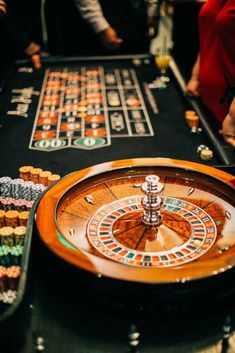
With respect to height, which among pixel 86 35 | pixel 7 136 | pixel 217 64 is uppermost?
pixel 217 64

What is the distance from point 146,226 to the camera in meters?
1.55

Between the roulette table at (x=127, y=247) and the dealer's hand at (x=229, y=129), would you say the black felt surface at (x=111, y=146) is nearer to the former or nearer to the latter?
the roulette table at (x=127, y=247)

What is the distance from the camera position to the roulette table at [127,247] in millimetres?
1224

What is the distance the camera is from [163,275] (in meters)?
1.23

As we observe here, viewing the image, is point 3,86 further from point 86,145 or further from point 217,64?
point 217,64

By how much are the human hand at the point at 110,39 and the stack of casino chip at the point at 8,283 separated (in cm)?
364

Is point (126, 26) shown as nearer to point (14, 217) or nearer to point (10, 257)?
point (14, 217)

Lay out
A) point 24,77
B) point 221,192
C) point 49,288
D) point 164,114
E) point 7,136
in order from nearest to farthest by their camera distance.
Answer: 1. point 49,288
2. point 221,192
3. point 7,136
4. point 164,114
5. point 24,77

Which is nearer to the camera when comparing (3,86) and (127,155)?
(127,155)

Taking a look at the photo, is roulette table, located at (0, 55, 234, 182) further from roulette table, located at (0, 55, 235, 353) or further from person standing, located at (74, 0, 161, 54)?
person standing, located at (74, 0, 161, 54)

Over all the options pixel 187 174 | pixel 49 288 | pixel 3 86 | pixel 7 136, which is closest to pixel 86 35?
pixel 3 86

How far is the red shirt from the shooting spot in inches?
97.7

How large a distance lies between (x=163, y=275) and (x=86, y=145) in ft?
4.67

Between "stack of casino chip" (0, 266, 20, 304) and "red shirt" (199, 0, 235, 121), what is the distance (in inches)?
64.4
